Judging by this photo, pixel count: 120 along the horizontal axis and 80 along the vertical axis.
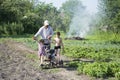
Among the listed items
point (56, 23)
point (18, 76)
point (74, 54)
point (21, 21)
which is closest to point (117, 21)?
point (74, 54)

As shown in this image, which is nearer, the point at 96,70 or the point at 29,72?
the point at 96,70

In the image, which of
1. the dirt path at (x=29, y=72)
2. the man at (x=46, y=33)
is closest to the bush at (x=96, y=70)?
the dirt path at (x=29, y=72)

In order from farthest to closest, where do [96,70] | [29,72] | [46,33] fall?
[46,33]
[29,72]
[96,70]

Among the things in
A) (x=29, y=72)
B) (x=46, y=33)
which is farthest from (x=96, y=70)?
(x=46, y=33)

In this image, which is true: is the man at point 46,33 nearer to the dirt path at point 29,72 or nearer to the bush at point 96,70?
the dirt path at point 29,72

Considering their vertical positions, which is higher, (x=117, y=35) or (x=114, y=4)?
(x=114, y=4)

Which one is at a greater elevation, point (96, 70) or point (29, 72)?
point (96, 70)

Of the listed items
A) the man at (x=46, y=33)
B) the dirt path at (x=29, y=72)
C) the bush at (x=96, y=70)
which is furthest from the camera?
the man at (x=46, y=33)

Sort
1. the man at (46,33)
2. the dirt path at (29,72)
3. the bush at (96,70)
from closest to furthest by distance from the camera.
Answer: the dirt path at (29,72) < the bush at (96,70) < the man at (46,33)

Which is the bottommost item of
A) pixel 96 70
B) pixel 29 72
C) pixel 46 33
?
pixel 29 72

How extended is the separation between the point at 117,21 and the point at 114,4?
1.60 metres

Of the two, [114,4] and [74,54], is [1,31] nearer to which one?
[114,4]

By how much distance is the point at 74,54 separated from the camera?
58.9ft

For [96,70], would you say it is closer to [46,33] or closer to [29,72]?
[29,72]
